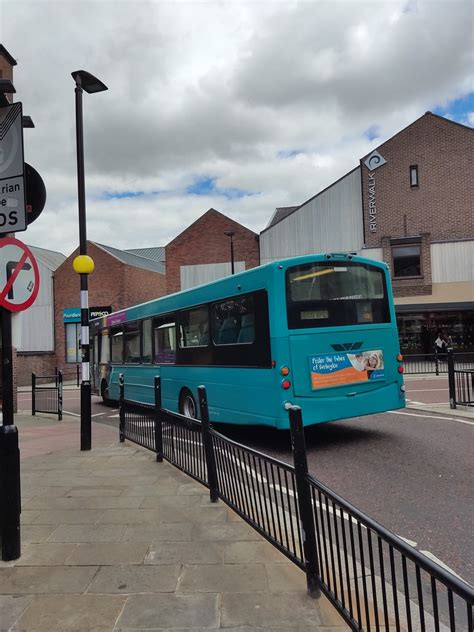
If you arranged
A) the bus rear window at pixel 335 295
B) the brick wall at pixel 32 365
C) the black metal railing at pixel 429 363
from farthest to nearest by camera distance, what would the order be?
the brick wall at pixel 32 365 → the black metal railing at pixel 429 363 → the bus rear window at pixel 335 295

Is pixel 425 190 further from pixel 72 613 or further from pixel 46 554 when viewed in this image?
pixel 72 613

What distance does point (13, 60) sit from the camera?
47.7 ft

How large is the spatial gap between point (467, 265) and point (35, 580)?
90.7ft

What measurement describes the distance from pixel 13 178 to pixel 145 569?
3.23 meters

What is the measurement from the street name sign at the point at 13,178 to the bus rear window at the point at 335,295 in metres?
4.30

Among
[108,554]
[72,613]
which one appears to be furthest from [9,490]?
[72,613]

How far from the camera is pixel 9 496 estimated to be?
12.4 ft

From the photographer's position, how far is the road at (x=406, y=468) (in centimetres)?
427

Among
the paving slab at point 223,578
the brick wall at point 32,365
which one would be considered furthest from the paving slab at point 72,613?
the brick wall at point 32,365

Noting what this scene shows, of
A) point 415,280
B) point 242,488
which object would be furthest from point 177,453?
point 415,280

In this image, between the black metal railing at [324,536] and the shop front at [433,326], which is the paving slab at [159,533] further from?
the shop front at [433,326]

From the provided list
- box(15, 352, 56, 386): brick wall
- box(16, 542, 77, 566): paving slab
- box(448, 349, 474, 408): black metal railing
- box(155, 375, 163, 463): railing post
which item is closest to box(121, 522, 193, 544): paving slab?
box(16, 542, 77, 566): paving slab

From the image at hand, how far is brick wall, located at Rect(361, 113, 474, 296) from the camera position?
A: 26.9 meters

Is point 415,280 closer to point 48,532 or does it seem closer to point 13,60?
point 13,60
